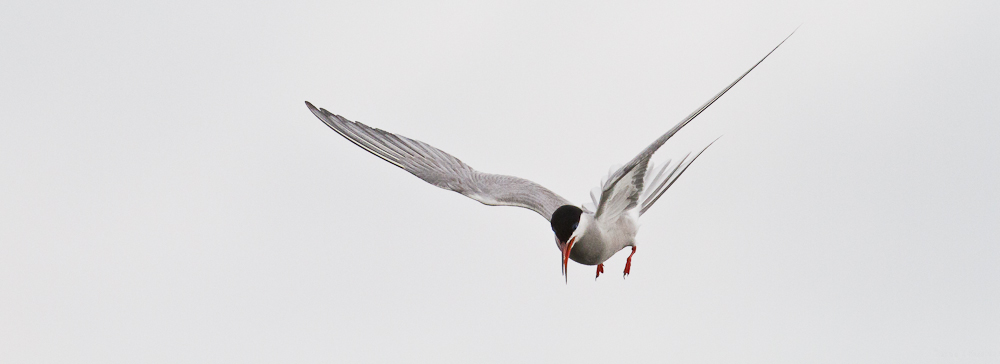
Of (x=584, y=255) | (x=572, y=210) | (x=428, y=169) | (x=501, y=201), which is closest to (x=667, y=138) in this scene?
(x=572, y=210)

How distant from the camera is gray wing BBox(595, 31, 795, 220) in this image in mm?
7020

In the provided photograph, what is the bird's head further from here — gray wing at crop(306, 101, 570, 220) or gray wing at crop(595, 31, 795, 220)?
gray wing at crop(306, 101, 570, 220)

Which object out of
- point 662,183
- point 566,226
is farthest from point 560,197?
point 566,226

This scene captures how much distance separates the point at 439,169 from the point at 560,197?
1362 millimetres

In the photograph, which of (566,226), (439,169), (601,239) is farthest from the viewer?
(439,169)

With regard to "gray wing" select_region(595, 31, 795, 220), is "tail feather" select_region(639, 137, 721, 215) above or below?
above

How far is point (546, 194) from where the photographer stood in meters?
10.7

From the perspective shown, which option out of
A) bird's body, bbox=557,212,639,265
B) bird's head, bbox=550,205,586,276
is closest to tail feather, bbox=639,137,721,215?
A: bird's body, bbox=557,212,639,265

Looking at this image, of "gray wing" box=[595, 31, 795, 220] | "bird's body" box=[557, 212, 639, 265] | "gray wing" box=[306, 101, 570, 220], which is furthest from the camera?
"gray wing" box=[306, 101, 570, 220]

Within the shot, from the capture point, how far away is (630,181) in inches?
362

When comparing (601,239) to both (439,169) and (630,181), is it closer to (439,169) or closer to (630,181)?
(630,181)

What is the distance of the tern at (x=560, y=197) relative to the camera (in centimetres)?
893

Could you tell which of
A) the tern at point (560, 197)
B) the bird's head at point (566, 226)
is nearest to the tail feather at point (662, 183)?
the tern at point (560, 197)

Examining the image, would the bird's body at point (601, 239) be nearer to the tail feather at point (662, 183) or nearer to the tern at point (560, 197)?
the tern at point (560, 197)
